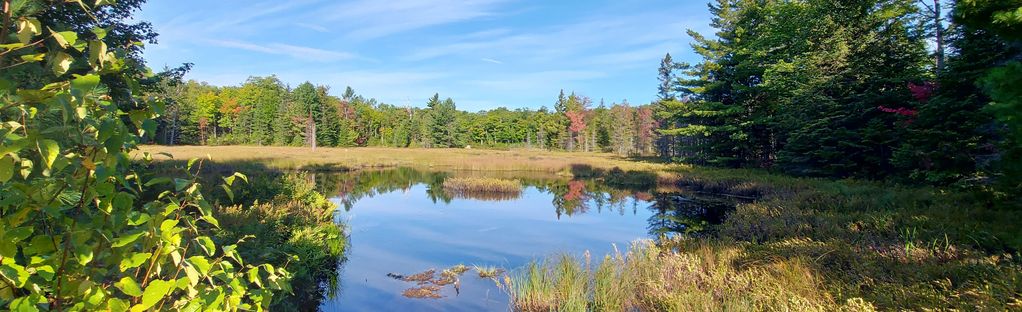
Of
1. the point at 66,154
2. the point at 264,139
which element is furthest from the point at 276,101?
the point at 66,154

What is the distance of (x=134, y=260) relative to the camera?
1672 mm

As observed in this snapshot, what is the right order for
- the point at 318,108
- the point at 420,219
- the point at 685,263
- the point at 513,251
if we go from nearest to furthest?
the point at 685,263 → the point at 513,251 → the point at 420,219 → the point at 318,108

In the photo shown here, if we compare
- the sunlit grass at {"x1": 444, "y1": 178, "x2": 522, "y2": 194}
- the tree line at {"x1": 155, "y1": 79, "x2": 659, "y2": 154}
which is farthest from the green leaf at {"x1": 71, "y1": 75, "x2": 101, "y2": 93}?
the tree line at {"x1": 155, "y1": 79, "x2": 659, "y2": 154}

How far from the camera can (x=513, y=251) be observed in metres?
11.5

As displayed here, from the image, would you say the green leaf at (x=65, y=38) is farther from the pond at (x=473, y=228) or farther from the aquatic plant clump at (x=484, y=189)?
the aquatic plant clump at (x=484, y=189)

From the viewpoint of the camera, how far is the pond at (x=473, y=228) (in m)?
8.34

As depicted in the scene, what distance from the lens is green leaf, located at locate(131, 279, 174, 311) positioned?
1.59 m

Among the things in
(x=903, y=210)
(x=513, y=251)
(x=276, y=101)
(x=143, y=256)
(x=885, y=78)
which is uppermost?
(x=276, y=101)

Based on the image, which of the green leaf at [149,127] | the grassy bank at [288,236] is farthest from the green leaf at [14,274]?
the grassy bank at [288,236]

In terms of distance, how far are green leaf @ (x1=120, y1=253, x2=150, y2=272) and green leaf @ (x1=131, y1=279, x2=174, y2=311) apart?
0.09 m

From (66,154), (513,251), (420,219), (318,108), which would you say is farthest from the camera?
(318,108)

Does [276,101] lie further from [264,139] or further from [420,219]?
[420,219]

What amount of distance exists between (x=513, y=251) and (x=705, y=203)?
1031 cm

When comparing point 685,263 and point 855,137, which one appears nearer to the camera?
point 685,263
